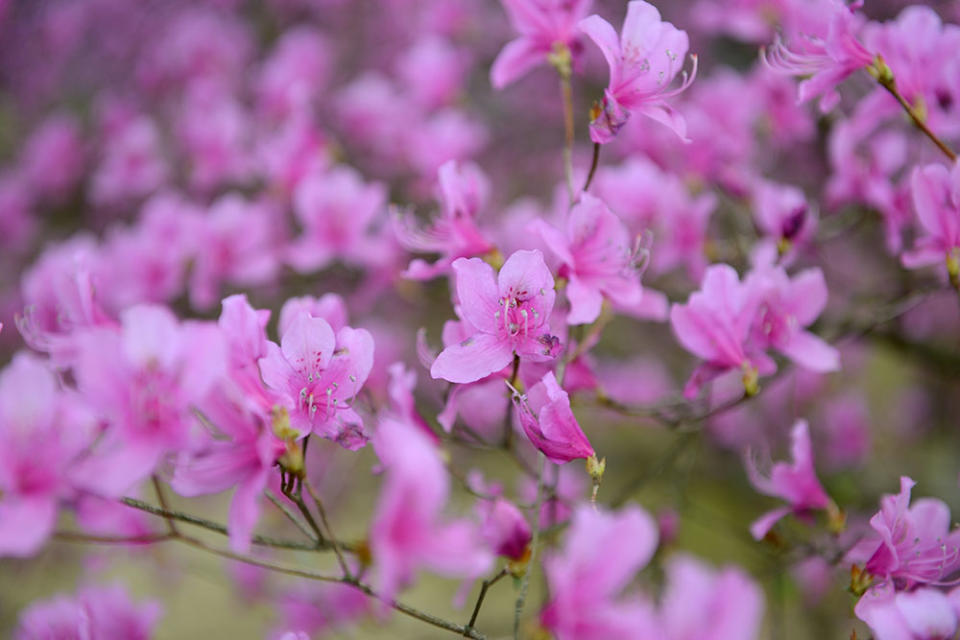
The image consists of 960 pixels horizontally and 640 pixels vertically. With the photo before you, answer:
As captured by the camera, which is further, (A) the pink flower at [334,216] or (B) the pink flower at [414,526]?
(A) the pink flower at [334,216]

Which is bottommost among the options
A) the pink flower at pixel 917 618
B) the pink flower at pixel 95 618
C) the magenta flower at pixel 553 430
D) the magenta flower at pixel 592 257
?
the pink flower at pixel 95 618

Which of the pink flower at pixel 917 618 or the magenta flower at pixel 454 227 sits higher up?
the magenta flower at pixel 454 227

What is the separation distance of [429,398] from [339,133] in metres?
0.89

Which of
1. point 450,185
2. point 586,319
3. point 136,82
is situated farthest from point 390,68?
point 586,319

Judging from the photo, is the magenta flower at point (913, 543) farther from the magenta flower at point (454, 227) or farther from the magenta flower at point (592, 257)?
the magenta flower at point (454, 227)

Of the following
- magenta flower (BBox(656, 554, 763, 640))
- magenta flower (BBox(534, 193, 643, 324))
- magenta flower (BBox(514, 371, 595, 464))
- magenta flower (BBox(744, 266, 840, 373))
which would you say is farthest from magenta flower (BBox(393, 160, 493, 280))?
magenta flower (BBox(656, 554, 763, 640))

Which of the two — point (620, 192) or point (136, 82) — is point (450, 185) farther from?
point (136, 82)

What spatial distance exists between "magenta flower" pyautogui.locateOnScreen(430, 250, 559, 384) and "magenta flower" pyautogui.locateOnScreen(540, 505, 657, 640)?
0.77 feet

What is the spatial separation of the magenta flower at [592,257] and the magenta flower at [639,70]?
0.10m

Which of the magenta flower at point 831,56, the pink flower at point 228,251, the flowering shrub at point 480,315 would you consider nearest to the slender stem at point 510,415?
the flowering shrub at point 480,315

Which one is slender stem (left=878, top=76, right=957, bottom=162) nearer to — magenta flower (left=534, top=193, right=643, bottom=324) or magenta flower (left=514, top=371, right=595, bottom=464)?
magenta flower (left=534, top=193, right=643, bottom=324)

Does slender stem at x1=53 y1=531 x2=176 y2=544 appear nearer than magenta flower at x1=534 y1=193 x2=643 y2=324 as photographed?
Yes

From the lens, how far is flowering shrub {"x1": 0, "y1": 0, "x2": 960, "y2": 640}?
60 centimetres

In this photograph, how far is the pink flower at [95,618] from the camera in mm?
944
